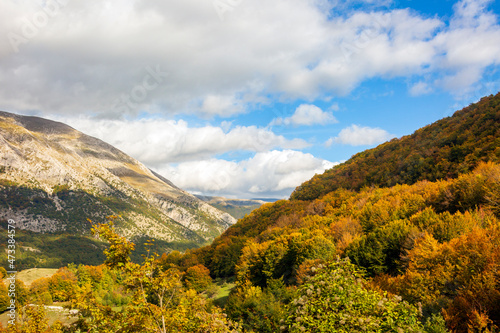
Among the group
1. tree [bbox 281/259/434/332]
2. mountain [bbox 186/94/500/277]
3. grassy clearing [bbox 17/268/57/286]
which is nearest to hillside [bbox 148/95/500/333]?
tree [bbox 281/259/434/332]

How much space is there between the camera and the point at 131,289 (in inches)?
402

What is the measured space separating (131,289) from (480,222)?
96.9ft

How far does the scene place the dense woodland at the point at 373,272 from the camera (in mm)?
10375

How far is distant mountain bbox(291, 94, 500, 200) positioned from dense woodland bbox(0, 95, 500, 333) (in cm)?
36

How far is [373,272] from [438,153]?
48634 mm

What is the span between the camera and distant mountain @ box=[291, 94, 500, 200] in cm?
5086

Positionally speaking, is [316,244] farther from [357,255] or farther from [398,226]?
[398,226]

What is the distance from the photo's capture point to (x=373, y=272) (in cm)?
2873

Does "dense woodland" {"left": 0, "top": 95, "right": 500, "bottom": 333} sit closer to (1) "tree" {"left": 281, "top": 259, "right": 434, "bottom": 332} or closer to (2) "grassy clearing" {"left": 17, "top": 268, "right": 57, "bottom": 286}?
(1) "tree" {"left": 281, "top": 259, "right": 434, "bottom": 332}

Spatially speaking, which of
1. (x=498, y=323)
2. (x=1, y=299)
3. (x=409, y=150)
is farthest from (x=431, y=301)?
(x=1, y=299)

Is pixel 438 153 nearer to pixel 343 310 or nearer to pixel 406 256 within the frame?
pixel 406 256

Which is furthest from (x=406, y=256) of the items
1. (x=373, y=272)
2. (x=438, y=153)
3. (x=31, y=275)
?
(x=31, y=275)

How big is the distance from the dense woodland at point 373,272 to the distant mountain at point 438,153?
1.18 feet

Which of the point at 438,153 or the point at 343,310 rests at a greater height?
the point at 438,153
